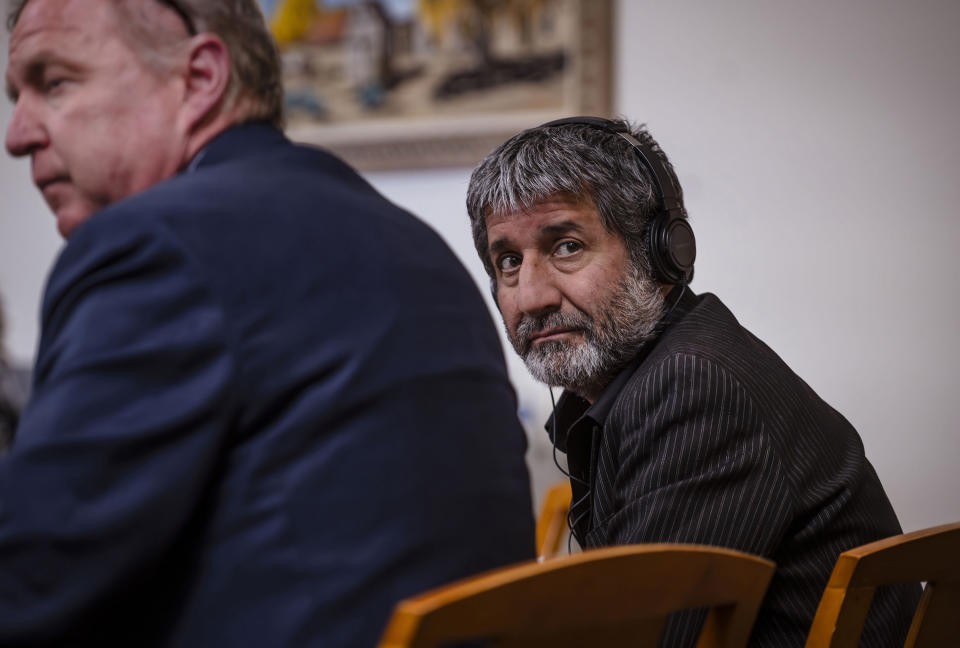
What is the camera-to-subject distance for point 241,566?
66 centimetres

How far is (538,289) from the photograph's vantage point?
4.31ft

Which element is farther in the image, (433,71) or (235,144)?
(433,71)

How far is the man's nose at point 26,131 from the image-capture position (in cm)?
86

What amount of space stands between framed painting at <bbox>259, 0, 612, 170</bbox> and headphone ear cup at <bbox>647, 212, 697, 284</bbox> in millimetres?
1207

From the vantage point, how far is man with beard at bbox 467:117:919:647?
1.03 meters

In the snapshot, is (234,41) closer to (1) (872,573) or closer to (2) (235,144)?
(2) (235,144)

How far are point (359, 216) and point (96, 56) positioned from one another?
288 millimetres

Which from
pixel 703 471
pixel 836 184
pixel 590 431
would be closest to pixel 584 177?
pixel 590 431

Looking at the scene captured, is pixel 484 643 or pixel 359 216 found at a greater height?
pixel 359 216

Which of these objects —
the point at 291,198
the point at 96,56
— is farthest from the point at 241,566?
the point at 96,56

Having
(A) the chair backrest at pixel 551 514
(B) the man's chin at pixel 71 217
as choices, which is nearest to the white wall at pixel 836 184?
(A) the chair backrest at pixel 551 514

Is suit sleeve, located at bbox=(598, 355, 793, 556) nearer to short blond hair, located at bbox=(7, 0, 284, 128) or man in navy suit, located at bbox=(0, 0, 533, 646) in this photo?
man in navy suit, located at bbox=(0, 0, 533, 646)

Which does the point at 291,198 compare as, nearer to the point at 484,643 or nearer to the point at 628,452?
the point at 484,643

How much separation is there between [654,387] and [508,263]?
0.38 m
